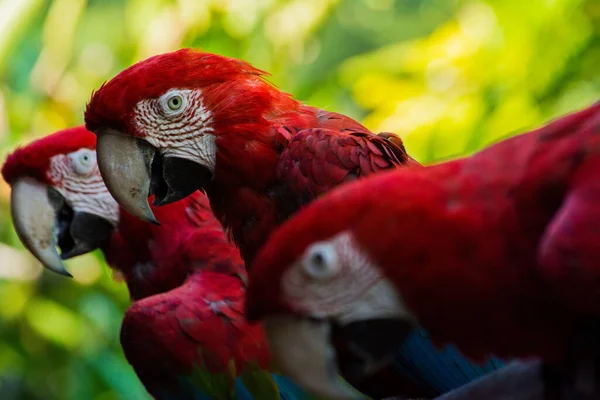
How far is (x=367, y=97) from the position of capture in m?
2.74

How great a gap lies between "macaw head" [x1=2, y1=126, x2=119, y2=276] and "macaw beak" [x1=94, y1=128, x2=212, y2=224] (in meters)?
0.39

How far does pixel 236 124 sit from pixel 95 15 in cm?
295

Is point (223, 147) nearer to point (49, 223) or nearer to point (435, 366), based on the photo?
point (435, 366)

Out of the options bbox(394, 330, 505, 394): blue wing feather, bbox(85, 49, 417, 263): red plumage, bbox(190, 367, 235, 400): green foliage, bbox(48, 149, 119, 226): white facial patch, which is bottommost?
bbox(190, 367, 235, 400): green foliage

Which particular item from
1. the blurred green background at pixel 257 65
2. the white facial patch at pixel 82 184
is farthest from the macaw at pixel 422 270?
the blurred green background at pixel 257 65

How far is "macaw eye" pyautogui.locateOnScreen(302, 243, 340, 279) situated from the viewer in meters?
0.89

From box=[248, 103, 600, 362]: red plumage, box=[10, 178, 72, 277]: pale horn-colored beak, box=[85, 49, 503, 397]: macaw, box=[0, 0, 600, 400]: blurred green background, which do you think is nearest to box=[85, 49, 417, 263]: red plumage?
box=[85, 49, 503, 397]: macaw

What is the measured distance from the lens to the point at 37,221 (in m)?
1.74

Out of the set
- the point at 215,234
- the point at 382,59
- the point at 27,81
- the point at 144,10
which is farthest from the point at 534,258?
the point at 27,81

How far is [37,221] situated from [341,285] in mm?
1020

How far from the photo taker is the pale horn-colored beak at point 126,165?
1346mm

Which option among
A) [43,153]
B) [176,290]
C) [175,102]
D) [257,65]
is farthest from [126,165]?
[257,65]

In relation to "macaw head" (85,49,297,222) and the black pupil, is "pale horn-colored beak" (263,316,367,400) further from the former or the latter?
"macaw head" (85,49,297,222)

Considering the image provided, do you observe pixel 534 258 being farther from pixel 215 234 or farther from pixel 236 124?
pixel 215 234
